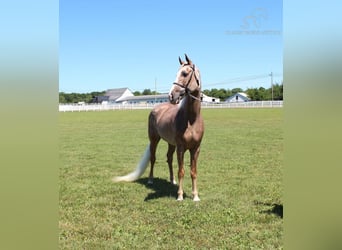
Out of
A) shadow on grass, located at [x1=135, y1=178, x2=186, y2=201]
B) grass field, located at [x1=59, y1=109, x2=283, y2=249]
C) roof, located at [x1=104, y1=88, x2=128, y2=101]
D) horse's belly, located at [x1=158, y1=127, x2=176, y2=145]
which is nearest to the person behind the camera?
grass field, located at [x1=59, y1=109, x2=283, y2=249]

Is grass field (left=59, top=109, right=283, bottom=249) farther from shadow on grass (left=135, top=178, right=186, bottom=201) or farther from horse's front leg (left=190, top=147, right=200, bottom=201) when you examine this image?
horse's front leg (left=190, top=147, right=200, bottom=201)

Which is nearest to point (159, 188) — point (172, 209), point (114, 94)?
point (172, 209)

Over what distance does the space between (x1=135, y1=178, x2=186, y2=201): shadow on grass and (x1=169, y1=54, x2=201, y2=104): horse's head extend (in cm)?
191

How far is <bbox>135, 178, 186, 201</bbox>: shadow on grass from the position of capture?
582cm

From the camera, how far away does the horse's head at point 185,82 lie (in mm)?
4980

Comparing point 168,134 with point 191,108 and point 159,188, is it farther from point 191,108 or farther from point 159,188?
point 159,188

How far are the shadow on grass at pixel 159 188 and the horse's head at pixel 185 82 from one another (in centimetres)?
191

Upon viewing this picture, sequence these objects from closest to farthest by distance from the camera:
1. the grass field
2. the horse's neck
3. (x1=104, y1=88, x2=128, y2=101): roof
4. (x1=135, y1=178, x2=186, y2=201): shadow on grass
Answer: the grass field → the horse's neck → (x1=135, y1=178, x2=186, y2=201): shadow on grass → (x1=104, y1=88, x2=128, y2=101): roof

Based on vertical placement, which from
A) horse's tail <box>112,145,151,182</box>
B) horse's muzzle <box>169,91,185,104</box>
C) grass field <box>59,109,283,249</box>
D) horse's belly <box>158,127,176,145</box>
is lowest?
grass field <box>59,109,283,249</box>

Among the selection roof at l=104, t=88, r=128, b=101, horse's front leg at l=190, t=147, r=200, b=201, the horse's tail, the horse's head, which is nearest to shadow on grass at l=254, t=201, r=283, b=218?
horse's front leg at l=190, t=147, r=200, b=201

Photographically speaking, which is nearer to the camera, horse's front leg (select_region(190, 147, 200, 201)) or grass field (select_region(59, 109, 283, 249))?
grass field (select_region(59, 109, 283, 249))

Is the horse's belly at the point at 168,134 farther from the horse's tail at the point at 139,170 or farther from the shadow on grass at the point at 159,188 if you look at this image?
the shadow on grass at the point at 159,188

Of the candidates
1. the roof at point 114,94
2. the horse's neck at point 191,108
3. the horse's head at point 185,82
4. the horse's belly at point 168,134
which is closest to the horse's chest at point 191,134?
the horse's neck at point 191,108
